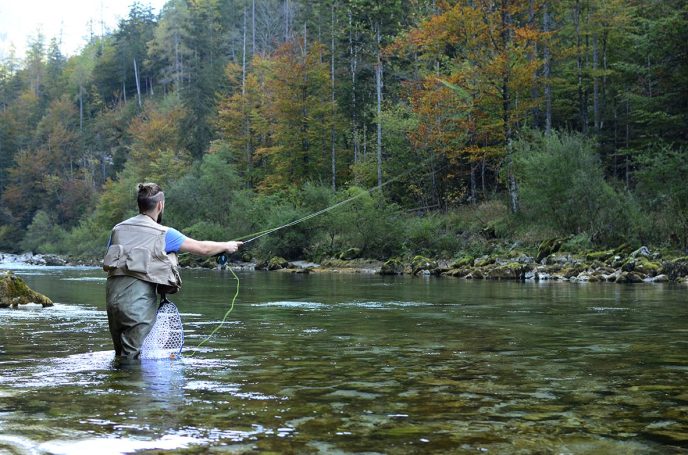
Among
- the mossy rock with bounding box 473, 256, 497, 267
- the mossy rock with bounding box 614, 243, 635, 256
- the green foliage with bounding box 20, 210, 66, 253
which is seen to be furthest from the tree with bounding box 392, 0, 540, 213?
the green foliage with bounding box 20, 210, 66, 253

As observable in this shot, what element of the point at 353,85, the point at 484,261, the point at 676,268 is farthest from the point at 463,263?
the point at 353,85

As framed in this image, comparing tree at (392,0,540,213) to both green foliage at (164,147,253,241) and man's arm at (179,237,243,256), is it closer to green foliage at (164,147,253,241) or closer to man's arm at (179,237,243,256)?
green foliage at (164,147,253,241)

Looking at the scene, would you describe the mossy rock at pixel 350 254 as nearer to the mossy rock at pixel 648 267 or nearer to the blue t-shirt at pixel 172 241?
the mossy rock at pixel 648 267

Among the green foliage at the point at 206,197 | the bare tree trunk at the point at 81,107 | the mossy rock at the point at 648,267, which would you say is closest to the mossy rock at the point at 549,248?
the mossy rock at the point at 648,267

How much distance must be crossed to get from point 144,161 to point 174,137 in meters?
3.60

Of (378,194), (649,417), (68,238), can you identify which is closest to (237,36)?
(68,238)

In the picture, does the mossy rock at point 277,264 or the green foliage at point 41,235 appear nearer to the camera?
the mossy rock at point 277,264

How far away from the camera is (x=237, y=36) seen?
262 ft

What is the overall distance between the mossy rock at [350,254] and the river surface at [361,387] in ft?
82.3

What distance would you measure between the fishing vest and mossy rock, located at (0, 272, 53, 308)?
8.77 meters

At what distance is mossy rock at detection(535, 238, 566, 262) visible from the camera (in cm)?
2897

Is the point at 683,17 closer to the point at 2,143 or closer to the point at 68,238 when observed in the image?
the point at 68,238

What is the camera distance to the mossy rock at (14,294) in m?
15.2

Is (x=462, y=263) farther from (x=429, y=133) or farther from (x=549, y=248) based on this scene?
(x=429, y=133)
